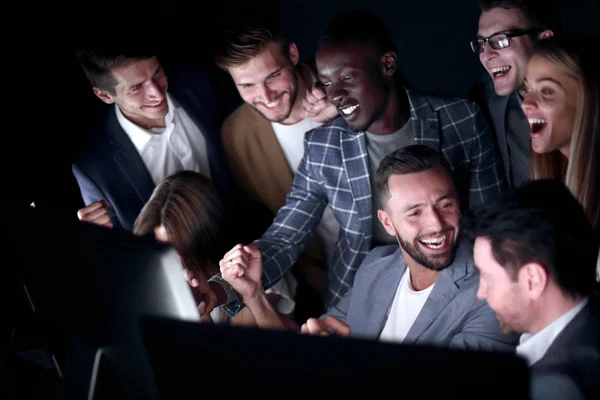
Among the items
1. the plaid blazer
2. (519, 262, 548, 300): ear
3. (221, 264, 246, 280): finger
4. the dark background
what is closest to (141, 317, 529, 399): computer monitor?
(519, 262, 548, 300): ear

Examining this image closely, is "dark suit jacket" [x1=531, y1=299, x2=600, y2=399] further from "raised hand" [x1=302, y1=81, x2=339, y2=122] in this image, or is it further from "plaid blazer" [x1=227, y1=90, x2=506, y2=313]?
"raised hand" [x1=302, y1=81, x2=339, y2=122]

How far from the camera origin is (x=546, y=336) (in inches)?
43.1

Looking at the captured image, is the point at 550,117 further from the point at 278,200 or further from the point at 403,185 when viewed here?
the point at 278,200

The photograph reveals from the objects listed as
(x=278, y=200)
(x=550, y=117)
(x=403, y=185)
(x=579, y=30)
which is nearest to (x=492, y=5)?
(x=579, y=30)

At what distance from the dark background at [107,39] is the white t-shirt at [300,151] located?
18 centimetres

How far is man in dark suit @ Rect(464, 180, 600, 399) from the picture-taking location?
1.02 metres

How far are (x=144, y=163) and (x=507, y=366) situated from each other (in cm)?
138

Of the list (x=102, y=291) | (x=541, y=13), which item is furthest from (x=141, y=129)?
(x=541, y=13)

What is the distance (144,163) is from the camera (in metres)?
1.82

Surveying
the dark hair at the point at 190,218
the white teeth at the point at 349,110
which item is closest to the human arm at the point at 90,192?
the dark hair at the point at 190,218

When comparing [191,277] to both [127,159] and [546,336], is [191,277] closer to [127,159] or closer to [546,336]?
[127,159]

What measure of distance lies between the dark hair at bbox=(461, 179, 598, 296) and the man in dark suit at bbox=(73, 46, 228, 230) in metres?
0.91

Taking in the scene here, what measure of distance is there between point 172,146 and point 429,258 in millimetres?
821

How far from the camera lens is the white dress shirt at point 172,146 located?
181cm
